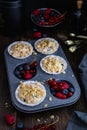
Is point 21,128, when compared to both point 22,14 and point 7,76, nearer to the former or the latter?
point 7,76

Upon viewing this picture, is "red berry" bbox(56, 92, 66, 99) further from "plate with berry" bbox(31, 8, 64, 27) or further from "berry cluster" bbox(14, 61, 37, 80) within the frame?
"plate with berry" bbox(31, 8, 64, 27)

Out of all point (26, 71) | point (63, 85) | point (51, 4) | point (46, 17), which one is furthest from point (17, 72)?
point (51, 4)

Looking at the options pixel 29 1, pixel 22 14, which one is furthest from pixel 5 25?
pixel 29 1

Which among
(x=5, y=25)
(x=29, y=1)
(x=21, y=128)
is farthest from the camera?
(x=29, y=1)

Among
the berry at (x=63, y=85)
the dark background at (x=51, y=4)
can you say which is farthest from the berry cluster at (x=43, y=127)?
the dark background at (x=51, y=4)

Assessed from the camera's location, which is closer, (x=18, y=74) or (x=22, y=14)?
(x=18, y=74)
